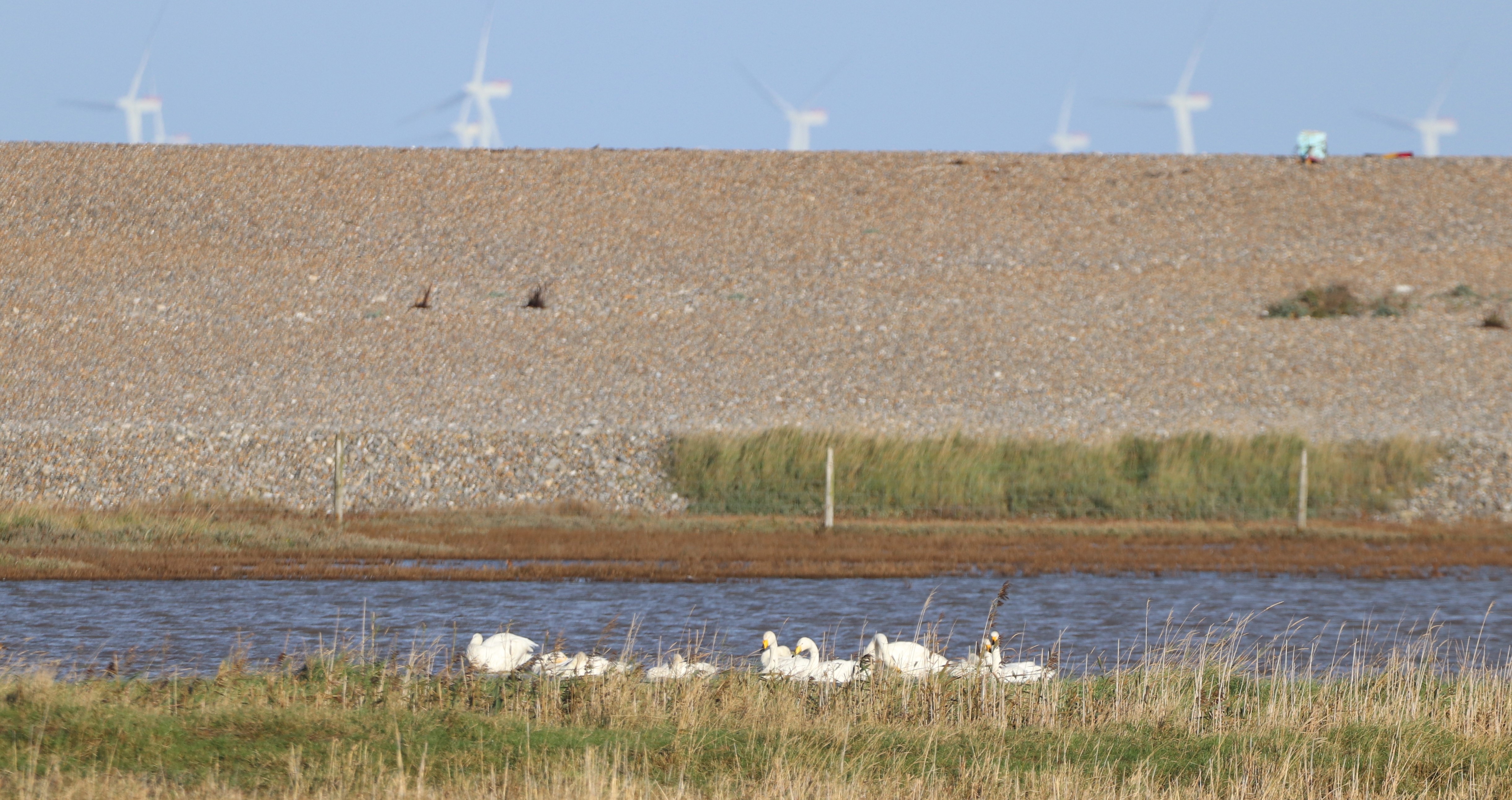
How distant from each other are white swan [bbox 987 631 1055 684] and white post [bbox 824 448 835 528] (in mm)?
11743

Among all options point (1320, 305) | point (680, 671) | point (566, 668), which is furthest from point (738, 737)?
point (1320, 305)

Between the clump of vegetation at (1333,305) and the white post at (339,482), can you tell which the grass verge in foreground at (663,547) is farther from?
the clump of vegetation at (1333,305)

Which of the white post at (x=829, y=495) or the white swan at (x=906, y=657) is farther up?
the white post at (x=829, y=495)

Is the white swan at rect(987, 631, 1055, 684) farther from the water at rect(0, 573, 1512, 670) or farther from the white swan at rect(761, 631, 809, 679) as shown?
the water at rect(0, 573, 1512, 670)

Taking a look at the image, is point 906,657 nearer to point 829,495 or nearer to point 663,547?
point 663,547

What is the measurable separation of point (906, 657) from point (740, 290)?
32.2m

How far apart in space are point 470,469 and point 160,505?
4893mm

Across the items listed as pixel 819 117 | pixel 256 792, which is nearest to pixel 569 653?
pixel 256 792

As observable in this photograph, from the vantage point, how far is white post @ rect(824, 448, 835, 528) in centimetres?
2311

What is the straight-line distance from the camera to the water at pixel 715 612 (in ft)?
44.9

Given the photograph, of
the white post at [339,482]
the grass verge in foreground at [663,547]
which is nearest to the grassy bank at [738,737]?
the grass verge in foreground at [663,547]

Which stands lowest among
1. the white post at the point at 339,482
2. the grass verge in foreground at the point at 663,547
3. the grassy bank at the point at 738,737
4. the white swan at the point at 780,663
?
the grassy bank at the point at 738,737

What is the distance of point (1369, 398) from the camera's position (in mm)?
34344

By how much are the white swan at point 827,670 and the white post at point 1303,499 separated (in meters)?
15.1
